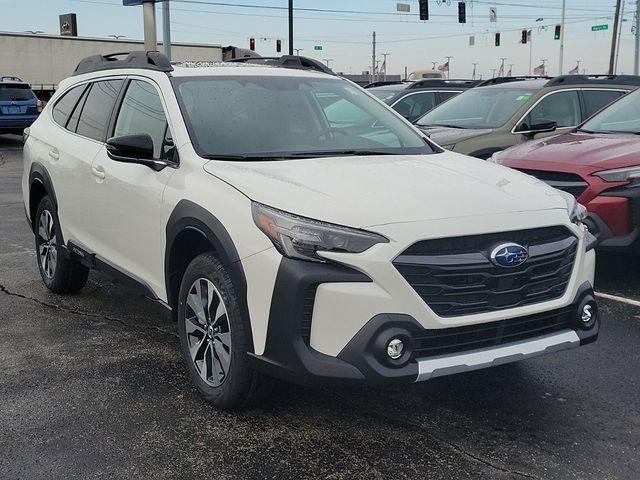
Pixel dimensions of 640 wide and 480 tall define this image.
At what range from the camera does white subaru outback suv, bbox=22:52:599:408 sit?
3.10 metres

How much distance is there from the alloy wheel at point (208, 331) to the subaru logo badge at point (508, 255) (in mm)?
1235

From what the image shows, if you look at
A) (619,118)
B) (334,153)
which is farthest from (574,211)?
(619,118)

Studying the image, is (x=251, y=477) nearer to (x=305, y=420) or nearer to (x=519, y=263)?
(x=305, y=420)

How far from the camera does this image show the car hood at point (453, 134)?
8.33m

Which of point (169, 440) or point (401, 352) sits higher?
point (401, 352)

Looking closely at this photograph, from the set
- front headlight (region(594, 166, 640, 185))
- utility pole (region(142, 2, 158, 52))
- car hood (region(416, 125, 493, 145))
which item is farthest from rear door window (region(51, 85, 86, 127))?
utility pole (region(142, 2, 158, 52))

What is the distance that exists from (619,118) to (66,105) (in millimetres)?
4940

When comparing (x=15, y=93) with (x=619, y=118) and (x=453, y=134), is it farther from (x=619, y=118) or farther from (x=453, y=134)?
(x=619, y=118)

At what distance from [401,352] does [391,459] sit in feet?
1.57

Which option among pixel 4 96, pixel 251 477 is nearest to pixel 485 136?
pixel 251 477

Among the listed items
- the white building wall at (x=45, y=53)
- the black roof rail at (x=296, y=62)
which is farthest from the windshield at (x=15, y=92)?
the black roof rail at (x=296, y=62)

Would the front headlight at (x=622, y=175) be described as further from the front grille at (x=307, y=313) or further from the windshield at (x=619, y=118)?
the front grille at (x=307, y=313)

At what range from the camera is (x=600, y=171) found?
227 inches

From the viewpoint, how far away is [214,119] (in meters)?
4.22
